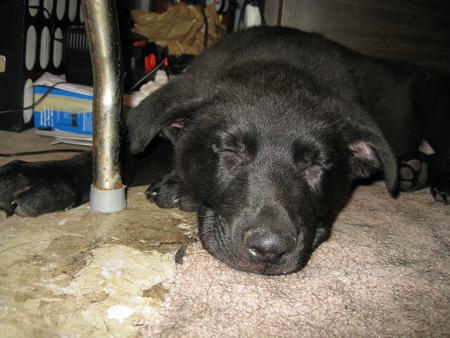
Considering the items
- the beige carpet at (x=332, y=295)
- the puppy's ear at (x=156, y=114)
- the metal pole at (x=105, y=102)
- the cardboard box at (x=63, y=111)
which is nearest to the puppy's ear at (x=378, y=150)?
the beige carpet at (x=332, y=295)

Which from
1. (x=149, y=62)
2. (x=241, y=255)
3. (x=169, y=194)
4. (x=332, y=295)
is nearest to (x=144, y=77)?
(x=149, y=62)

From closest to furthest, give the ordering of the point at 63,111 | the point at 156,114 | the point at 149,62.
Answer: the point at 156,114, the point at 63,111, the point at 149,62

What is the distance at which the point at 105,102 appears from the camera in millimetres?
1602

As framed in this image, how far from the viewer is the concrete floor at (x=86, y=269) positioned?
3.60 feet

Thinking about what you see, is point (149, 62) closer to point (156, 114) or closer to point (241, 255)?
point (156, 114)

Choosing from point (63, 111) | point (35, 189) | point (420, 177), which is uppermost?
point (35, 189)

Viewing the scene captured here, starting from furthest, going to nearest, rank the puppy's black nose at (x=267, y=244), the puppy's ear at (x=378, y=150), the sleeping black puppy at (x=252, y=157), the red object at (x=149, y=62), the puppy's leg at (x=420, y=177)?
the red object at (x=149, y=62)
the puppy's leg at (x=420, y=177)
the puppy's ear at (x=378, y=150)
the sleeping black puppy at (x=252, y=157)
the puppy's black nose at (x=267, y=244)

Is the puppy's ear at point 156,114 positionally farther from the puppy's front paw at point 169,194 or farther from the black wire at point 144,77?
the black wire at point 144,77

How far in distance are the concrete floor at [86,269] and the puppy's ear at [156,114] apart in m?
0.34

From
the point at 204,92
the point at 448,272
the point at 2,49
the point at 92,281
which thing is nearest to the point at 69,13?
the point at 2,49

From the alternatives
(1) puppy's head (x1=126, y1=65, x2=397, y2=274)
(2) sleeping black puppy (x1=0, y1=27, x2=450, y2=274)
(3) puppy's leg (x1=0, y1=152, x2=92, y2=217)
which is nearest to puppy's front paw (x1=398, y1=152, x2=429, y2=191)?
(2) sleeping black puppy (x1=0, y1=27, x2=450, y2=274)

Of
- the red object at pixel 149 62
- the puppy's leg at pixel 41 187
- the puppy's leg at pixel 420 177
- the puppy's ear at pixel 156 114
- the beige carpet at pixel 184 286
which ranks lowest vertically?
the puppy's leg at pixel 420 177

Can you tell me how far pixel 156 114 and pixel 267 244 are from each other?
0.70 m

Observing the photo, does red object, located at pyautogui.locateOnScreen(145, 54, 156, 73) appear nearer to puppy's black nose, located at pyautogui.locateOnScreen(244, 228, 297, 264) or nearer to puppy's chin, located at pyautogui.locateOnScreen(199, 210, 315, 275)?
puppy's chin, located at pyautogui.locateOnScreen(199, 210, 315, 275)
